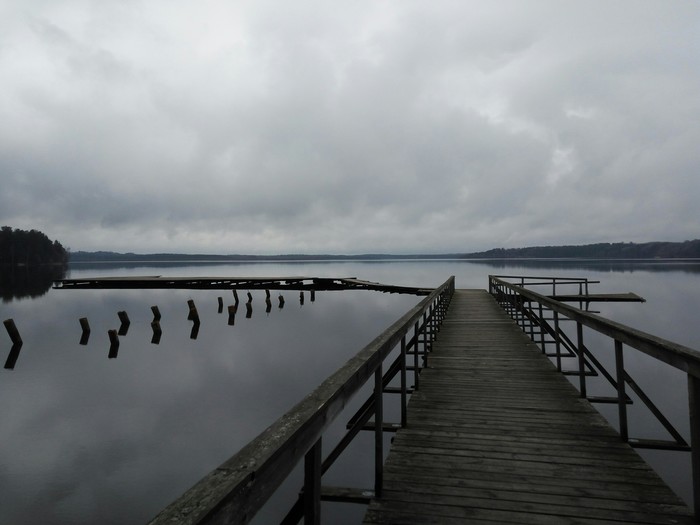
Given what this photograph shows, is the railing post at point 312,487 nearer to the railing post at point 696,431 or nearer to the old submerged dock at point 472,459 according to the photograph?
the old submerged dock at point 472,459

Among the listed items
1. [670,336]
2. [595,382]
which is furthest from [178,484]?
[670,336]

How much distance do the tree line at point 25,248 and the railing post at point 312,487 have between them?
128 m

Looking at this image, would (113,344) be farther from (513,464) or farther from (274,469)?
(274,469)

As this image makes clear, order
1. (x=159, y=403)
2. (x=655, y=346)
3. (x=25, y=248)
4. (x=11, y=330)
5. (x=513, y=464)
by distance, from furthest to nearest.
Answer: (x=25, y=248)
(x=11, y=330)
(x=159, y=403)
(x=513, y=464)
(x=655, y=346)

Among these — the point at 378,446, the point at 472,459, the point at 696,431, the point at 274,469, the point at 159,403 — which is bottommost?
the point at 159,403

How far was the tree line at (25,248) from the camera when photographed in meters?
97.8

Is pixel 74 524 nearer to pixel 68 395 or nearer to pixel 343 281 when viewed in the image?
pixel 68 395

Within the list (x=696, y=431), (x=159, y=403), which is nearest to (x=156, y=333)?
(x=159, y=403)

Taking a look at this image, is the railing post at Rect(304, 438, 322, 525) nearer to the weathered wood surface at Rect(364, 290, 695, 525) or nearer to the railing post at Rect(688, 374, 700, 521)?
the weathered wood surface at Rect(364, 290, 695, 525)

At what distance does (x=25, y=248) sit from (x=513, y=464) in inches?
5305

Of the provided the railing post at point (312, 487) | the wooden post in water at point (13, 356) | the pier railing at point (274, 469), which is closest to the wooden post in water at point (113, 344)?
the wooden post in water at point (13, 356)

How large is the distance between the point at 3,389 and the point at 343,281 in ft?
79.8

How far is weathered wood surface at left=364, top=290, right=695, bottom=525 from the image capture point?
2.83 m

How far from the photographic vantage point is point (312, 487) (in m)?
1.93
